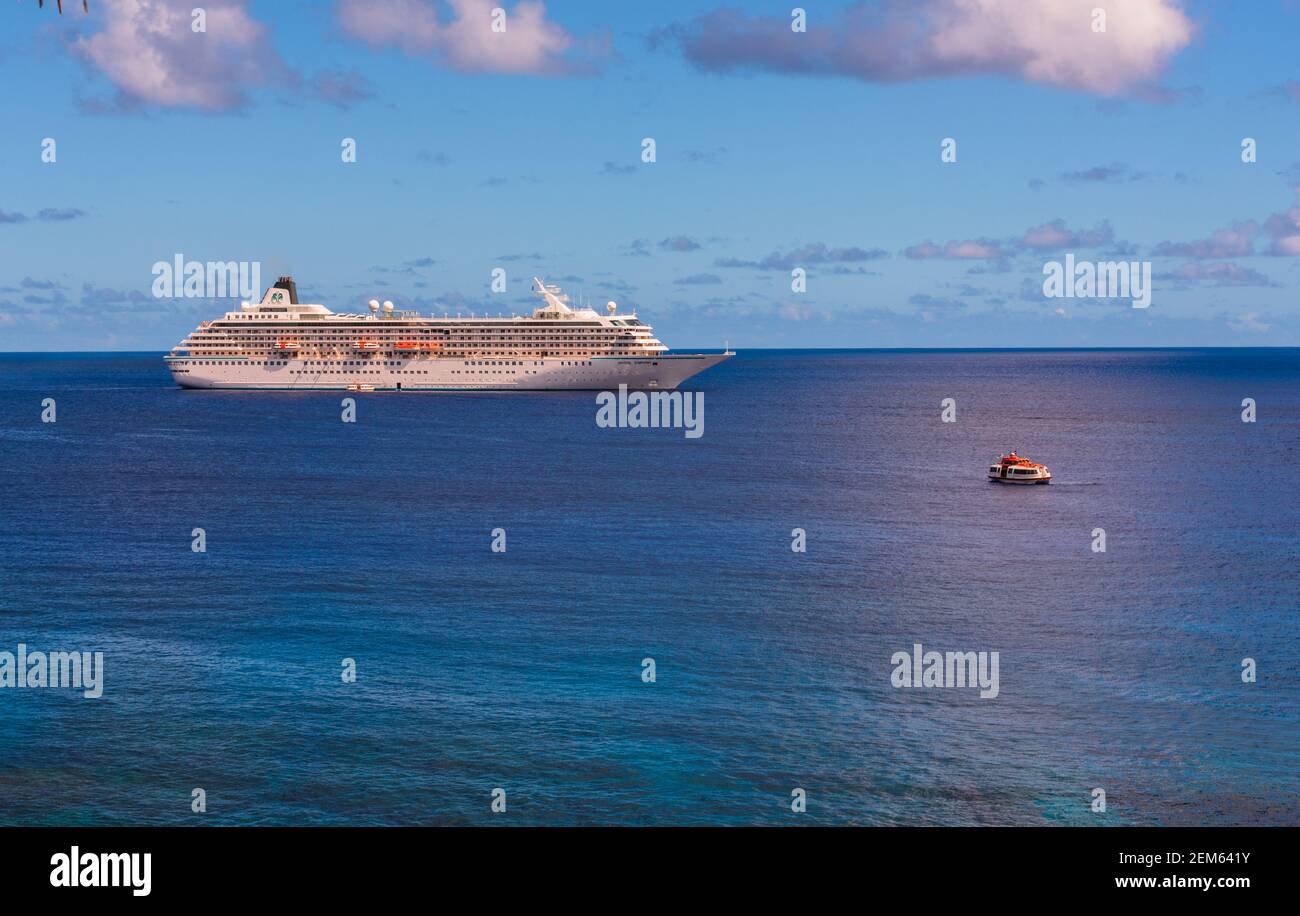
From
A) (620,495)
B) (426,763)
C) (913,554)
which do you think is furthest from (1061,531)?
(426,763)

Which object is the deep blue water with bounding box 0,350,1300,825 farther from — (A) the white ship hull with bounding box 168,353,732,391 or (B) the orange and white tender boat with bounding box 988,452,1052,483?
(A) the white ship hull with bounding box 168,353,732,391

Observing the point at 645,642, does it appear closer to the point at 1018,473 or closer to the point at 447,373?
the point at 1018,473

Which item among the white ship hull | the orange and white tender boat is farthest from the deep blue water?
the white ship hull

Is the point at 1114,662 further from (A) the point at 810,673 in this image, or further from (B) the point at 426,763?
(B) the point at 426,763

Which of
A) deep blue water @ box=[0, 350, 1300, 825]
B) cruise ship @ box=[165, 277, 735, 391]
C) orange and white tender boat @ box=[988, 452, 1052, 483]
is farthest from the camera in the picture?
cruise ship @ box=[165, 277, 735, 391]

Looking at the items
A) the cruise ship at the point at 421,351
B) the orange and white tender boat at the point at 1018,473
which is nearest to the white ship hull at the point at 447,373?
the cruise ship at the point at 421,351

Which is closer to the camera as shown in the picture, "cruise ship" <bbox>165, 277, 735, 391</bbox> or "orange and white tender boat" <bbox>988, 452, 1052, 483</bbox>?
"orange and white tender boat" <bbox>988, 452, 1052, 483</bbox>

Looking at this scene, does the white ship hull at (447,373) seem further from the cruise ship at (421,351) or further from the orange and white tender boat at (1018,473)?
the orange and white tender boat at (1018,473)

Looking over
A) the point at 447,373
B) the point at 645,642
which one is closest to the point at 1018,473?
the point at 645,642
